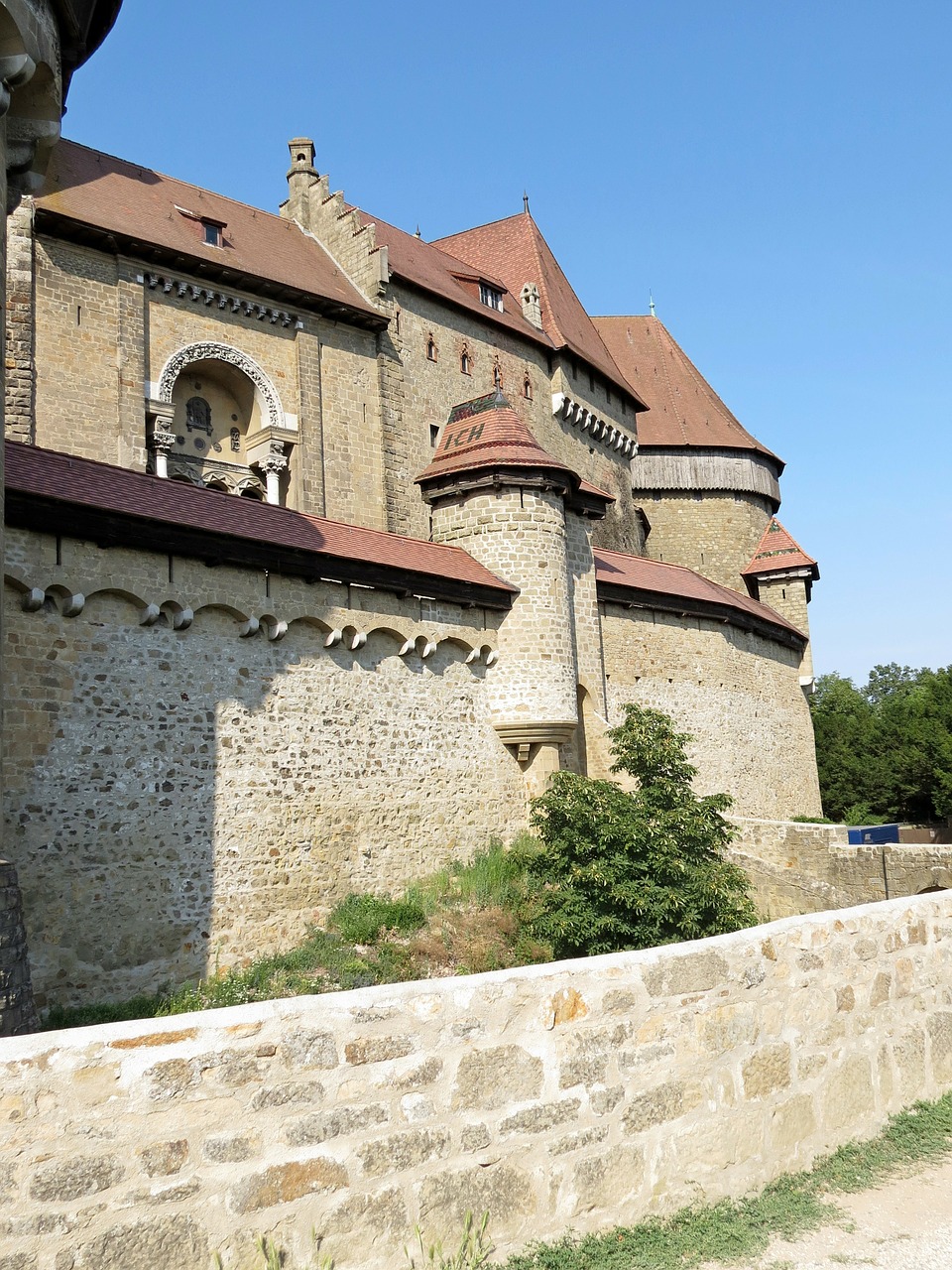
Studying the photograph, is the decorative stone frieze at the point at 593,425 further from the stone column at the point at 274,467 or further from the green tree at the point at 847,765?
the green tree at the point at 847,765

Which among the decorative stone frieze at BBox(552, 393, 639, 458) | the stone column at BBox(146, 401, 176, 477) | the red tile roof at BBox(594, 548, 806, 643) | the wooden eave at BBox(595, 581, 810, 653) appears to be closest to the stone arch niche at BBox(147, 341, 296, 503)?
the stone column at BBox(146, 401, 176, 477)

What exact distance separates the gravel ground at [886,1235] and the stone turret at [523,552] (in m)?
11.7

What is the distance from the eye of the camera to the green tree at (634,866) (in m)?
13.2

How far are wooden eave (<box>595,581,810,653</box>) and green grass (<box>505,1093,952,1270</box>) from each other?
614 inches

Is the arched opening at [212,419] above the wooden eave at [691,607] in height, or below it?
above

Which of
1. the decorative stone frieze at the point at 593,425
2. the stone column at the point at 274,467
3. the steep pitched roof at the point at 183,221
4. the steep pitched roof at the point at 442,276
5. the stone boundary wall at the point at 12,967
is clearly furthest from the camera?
the decorative stone frieze at the point at 593,425

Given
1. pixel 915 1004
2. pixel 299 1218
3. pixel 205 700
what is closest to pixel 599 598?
pixel 205 700

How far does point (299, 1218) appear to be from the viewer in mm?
3262

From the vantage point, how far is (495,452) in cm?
1711

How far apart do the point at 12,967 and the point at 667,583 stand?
17.4m

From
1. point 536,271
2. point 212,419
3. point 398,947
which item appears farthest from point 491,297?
point 398,947

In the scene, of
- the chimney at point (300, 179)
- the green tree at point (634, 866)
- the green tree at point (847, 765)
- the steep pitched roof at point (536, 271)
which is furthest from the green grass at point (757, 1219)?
the green tree at point (847, 765)

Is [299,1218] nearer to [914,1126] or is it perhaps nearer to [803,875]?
[914,1126]

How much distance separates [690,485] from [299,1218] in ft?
122
